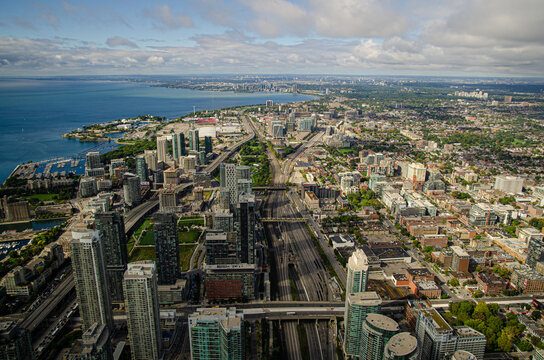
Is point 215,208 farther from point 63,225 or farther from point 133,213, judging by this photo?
point 63,225

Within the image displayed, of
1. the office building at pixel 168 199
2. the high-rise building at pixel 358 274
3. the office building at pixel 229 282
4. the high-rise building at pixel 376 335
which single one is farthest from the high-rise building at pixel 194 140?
the high-rise building at pixel 376 335

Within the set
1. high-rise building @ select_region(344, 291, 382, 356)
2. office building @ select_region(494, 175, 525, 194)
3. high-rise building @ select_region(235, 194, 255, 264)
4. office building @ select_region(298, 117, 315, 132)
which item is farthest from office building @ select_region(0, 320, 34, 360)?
office building @ select_region(298, 117, 315, 132)

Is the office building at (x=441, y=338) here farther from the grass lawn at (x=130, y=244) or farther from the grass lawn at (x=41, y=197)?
the grass lawn at (x=41, y=197)

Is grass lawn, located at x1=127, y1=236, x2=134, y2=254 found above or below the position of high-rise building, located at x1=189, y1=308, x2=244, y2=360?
below

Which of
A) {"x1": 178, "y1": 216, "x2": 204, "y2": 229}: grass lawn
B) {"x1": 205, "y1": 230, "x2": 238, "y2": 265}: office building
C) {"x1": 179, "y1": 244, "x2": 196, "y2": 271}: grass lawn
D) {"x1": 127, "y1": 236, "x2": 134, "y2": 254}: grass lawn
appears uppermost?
{"x1": 205, "y1": 230, "x2": 238, "y2": 265}: office building

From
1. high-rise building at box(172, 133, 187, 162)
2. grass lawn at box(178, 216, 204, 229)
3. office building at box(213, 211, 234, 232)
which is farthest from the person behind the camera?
high-rise building at box(172, 133, 187, 162)

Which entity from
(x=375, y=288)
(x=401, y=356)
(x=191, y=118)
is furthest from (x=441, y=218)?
(x=191, y=118)

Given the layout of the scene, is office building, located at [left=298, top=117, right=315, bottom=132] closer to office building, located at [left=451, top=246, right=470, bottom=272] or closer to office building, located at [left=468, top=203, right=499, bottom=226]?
office building, located at [left=468, top=203, right=499, bottom=226]

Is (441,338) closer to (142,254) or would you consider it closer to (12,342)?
(12,342)
